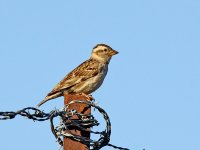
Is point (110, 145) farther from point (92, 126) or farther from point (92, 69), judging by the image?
point (92, 69)

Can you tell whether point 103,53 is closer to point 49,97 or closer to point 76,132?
point 49,97

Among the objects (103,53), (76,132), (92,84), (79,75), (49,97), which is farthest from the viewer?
(103,53)

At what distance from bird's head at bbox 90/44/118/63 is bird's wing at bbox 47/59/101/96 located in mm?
402

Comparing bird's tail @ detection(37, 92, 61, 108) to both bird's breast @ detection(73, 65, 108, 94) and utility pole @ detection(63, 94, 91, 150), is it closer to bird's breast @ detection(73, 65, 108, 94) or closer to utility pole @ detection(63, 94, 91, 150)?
bird's breast @ detection(73, 65, 108, 94)

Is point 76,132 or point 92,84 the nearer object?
point 76,132

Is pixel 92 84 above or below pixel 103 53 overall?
below

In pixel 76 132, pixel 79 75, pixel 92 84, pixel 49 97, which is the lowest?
pixel 76 132

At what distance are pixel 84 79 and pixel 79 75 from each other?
1.03 ft

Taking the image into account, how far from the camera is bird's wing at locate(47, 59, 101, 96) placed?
13.6m

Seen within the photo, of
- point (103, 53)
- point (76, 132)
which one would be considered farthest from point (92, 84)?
point (76, 132)

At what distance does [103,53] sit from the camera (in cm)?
1591

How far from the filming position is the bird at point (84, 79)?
13375 millimetres

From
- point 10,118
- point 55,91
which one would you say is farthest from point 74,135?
point 55,91

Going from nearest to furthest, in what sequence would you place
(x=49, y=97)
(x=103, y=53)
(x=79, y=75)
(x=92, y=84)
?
(x=49, y=97) → (x=92, y=84) → (x=79, y=75) → (x=103, y=53)
